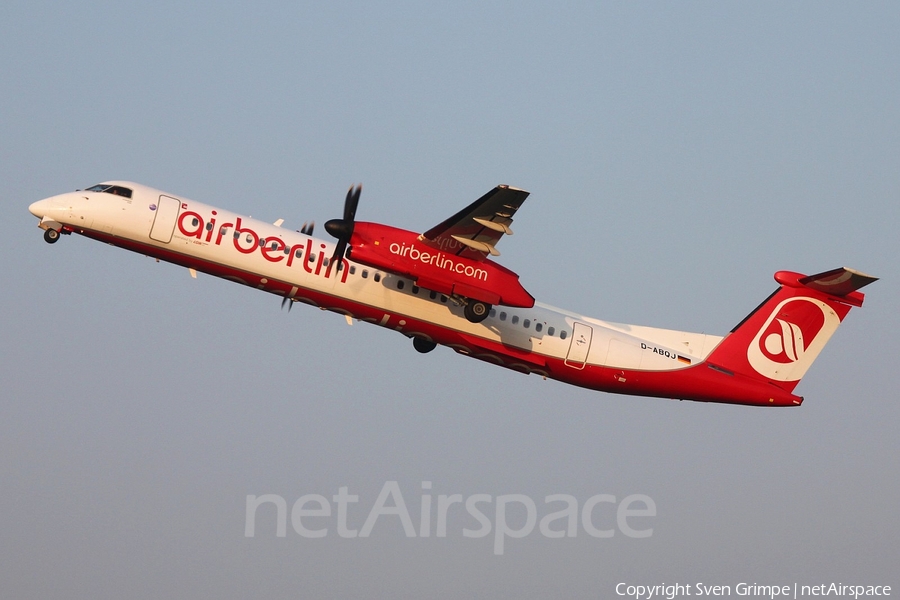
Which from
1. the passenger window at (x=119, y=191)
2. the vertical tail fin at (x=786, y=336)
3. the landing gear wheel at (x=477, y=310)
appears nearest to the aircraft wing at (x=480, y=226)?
the landing gear wheel at (x=477, y=310)

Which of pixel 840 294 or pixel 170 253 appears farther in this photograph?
pixel 840 294

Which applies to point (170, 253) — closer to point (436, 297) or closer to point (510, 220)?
point (436, 297)

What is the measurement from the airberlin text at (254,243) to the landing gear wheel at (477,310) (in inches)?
123

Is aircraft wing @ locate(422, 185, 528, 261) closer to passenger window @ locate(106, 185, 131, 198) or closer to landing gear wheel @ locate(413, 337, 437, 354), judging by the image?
landing gear wheel @ locate(413, 337, 437, 354)

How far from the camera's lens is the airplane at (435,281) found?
2575cm

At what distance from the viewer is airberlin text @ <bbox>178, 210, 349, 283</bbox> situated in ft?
85.6

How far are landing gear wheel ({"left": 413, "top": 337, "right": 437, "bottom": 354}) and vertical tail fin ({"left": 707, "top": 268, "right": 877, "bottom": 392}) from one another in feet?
24.9

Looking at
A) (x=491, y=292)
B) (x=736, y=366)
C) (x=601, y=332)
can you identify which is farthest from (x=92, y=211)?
(x=736, y=366)

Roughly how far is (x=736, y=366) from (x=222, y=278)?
1386cm

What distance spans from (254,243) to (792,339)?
1470 cm

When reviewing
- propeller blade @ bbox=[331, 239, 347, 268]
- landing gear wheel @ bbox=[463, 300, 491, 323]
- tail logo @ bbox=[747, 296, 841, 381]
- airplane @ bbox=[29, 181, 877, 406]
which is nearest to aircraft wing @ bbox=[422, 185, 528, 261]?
airplane @ bbox=[29, 181, 877, 406]

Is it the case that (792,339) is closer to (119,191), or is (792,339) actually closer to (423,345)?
(423,345)

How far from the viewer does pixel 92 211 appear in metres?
25.8

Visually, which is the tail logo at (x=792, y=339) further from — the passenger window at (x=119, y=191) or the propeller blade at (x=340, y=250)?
the passenger window at (x=119, y=191)
